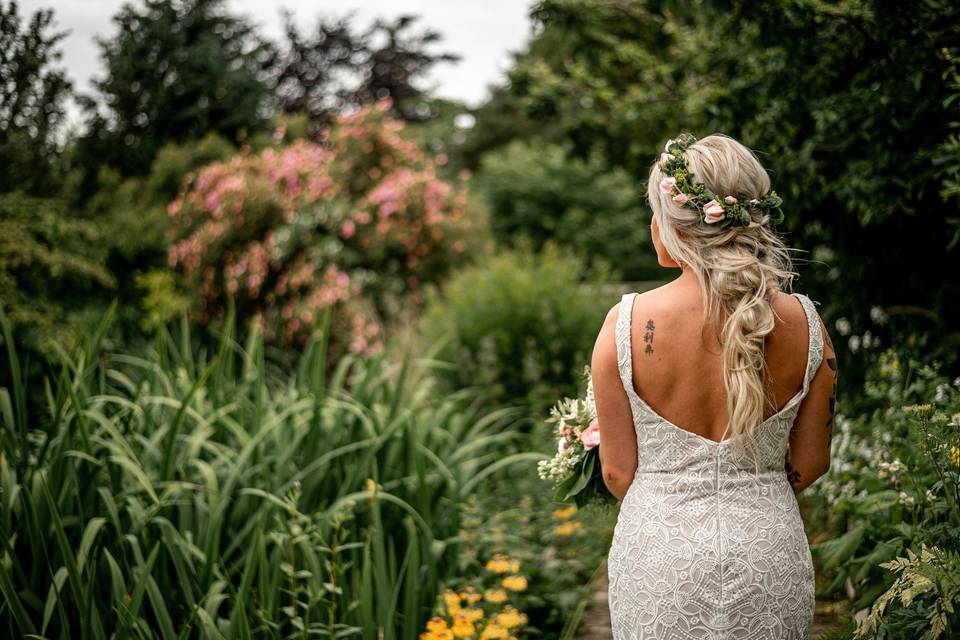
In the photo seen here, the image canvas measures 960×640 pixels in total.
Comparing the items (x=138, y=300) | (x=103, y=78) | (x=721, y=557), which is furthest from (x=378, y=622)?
(x=103, y=78)

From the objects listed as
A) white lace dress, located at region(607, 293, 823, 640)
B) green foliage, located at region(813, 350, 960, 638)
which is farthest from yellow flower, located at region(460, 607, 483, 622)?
green foliage, located at region(813, 350, 960, 638)

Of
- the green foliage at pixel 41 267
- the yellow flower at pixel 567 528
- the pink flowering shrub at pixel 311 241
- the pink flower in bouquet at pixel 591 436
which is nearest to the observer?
the pink flower in bouquet at pixel 591 436

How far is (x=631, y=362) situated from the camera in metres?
1.91

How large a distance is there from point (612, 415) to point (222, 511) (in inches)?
68.8

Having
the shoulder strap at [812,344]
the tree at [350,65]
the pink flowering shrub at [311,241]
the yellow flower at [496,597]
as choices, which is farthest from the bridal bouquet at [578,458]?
the tree at [350,65]

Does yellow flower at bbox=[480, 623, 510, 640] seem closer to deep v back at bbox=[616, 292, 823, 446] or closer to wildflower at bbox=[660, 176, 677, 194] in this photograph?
deep v back at bbox=[616, 292, 823, 446]

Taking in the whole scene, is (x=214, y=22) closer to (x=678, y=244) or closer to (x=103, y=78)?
(x=103, y=78)

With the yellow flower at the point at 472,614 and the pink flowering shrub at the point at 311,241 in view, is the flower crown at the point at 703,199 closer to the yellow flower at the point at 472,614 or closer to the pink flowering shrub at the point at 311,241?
the yellow flower at the point at 472,614

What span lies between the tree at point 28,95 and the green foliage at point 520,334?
111 inches

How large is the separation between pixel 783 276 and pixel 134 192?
845cm

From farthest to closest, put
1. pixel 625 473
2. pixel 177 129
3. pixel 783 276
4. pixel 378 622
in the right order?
pixel 177 129, pixel 378 622, pixel 625 473, pixel 783 276

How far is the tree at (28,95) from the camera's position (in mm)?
4520

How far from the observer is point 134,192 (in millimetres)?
8898

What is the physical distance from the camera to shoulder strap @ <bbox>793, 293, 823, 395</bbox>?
1.92m
